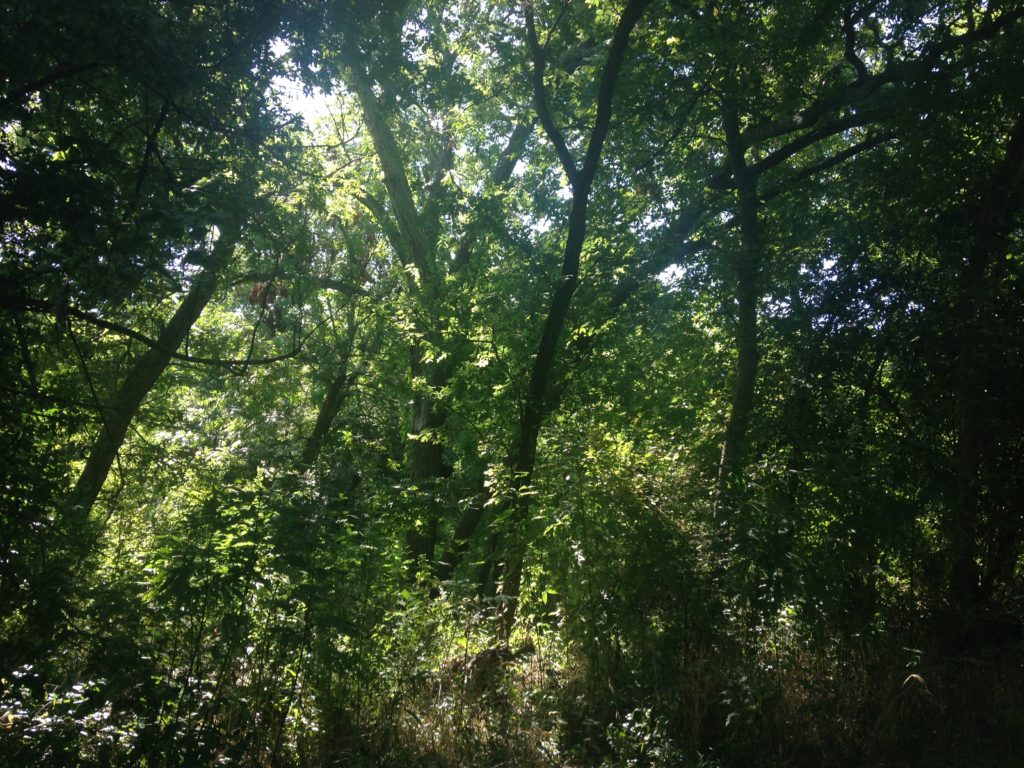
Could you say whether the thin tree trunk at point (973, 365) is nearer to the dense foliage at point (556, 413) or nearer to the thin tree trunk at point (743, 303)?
the dense foliage at point (556, 413)

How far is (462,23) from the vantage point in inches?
456

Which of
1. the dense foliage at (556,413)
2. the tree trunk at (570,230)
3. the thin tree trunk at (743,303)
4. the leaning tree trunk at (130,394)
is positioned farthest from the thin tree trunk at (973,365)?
the leaning tree trunk at (130,394)

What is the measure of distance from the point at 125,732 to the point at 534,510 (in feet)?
12.5

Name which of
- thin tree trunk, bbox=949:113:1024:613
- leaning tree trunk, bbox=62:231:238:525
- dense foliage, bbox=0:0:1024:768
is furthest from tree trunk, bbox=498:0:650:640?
thin tree trunk, bbox=949:113:1024:613

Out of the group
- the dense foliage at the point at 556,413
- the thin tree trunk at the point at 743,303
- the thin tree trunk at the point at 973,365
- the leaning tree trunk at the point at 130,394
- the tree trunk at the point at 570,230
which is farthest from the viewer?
the thin tree trunk at the point at 743,303

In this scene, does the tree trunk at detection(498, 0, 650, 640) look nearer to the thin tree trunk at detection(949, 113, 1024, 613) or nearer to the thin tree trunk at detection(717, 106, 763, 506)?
the thin tree trunk at detection(717, 106, 763, 506)

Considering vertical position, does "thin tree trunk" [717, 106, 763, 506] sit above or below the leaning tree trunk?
above

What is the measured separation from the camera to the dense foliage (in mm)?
4957

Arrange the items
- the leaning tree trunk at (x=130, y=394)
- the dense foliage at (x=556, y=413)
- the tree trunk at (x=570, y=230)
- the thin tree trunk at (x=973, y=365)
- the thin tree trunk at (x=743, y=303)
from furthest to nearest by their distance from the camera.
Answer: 1. the thin tree trunk at (x=743, y=303)
2. the tree trunk at (x=570, y=230)
3. the thin tree trunk at (x=973, y=365)
4. the leaning tree trunk at (x=130, y=394)
5. the dense foliage at (x=556, y=413)

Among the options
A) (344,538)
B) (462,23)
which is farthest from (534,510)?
(462,23)

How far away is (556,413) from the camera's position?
33.7 feet

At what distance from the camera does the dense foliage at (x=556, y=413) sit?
496cm

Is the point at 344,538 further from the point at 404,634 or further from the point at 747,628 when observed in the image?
the point at 747,628

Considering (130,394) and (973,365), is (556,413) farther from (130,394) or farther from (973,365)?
(130,394)
